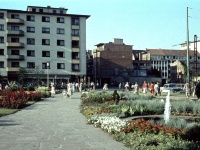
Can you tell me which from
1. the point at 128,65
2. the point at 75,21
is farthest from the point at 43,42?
the point at 128,65

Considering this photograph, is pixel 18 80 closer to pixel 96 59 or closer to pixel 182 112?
pixel 96 59

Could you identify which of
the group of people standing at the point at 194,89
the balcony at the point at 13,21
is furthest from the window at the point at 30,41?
the group of people standing at the point at 194,89

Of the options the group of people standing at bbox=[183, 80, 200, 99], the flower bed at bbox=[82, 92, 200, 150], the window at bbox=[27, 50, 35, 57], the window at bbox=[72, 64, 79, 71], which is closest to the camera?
the flower bed at bbox=[82, 92, 200, 150]

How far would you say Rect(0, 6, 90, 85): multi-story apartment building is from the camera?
65.7 metres

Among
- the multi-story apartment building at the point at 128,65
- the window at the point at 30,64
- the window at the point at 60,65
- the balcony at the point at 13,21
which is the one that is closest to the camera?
the balcony at the point at 13,21

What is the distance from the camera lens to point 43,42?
228 ft

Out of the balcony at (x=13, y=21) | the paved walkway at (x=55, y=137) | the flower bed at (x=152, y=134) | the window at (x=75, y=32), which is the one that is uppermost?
the balcony at (x=13, y=21)

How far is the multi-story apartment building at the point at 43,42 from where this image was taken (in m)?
65.7

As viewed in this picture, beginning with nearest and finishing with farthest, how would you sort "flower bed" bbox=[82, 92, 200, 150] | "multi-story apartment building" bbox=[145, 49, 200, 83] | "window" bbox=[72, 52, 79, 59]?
"flower bed" bbox=[82, 92, 200, 150] < "window" bbox=[72, 52, 79, 59] < "multi-story apartment building" bbox=[145, 49, 200, 83]

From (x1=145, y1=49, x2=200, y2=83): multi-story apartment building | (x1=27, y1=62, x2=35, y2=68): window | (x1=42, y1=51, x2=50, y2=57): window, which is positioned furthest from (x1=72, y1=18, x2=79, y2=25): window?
(x1=145, y1=49, x2=200, y2=83): multi-story apartment building

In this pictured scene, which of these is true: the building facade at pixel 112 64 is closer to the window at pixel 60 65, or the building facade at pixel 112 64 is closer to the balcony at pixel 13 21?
the window at pixel 60 65

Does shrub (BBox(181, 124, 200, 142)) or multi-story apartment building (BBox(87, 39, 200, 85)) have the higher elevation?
multi-story apartment building (BBox(87, 39, 200, 85))

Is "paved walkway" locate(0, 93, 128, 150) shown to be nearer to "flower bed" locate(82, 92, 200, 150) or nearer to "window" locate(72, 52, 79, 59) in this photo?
"flower bed" locate(82, 92, 200, 150)

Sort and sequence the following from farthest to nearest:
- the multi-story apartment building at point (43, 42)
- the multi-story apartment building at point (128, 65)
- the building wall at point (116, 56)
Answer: the building wall at point (116, 56)
the multi-story apartment building at point (128, 65)
the multi-story apartment building at point (43, 42)
